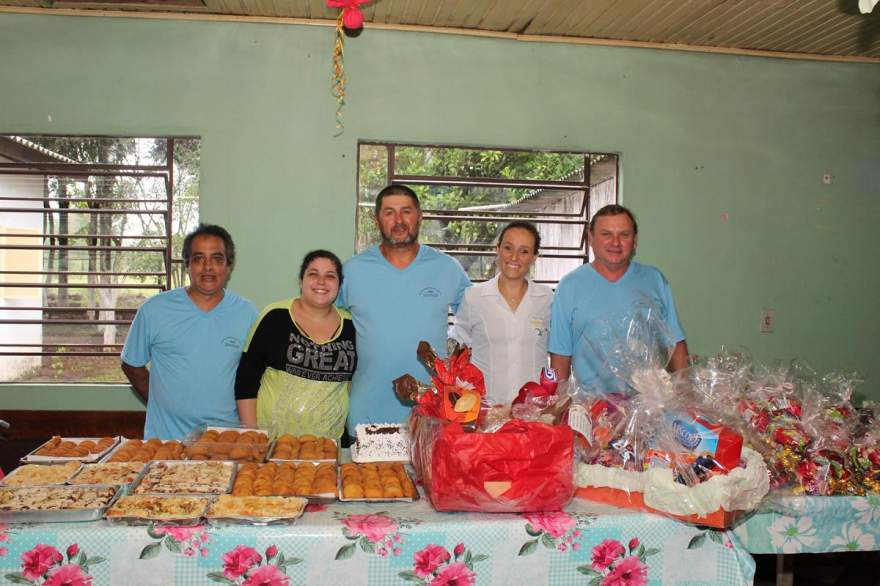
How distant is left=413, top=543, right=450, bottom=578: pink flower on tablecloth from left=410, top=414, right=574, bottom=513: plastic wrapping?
11cm

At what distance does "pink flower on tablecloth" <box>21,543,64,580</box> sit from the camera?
64.5 inches

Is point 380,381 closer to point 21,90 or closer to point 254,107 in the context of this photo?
point 254,107

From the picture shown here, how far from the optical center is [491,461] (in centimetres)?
175

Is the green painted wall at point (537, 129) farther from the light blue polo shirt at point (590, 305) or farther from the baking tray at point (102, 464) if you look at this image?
the baking tray at point (102, 464)

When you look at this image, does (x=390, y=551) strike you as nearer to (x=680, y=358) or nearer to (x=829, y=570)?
(x=680, y=358)

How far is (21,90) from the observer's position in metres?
4.09

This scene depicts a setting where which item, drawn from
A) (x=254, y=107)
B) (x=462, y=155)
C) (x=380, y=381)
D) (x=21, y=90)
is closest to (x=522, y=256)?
(x=380, y=381)

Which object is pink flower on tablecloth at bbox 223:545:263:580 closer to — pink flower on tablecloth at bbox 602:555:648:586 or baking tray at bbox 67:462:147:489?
baking tray at bbox 67:462:147:489

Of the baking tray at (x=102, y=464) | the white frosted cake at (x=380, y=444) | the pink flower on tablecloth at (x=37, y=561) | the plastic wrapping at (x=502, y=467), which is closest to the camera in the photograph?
the pink flower on tablecloth at (x=37, y=561)

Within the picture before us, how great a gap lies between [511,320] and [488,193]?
154cm

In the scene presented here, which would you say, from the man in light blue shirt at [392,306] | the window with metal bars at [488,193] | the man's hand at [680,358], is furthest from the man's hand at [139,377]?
the man's hand at [680,358]

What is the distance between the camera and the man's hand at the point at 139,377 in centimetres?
309

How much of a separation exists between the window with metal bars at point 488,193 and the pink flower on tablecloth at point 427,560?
2.79 metres

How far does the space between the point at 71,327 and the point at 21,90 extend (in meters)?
1.42
